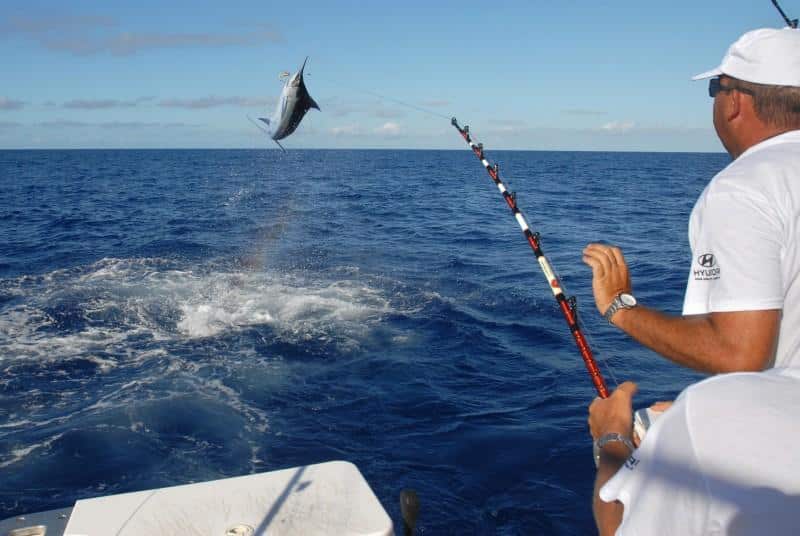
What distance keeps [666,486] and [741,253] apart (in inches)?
27.3

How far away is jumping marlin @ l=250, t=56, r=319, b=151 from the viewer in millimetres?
5781

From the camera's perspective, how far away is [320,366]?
7.14 m

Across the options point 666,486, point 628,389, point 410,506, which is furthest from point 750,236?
point 410,506

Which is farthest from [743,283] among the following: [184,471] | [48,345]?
[48,345]

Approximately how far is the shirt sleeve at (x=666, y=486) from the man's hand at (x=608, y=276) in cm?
87

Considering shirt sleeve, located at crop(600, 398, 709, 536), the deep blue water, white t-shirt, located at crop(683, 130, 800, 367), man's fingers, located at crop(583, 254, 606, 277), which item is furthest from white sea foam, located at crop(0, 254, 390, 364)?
shirt sleeve, located at crop(600, 398, 709, 536)

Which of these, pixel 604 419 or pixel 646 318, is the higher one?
pixel 646 318

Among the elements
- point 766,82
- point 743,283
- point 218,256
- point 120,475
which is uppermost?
point 766,82

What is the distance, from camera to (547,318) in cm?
893

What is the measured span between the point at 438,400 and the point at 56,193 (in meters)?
29.5

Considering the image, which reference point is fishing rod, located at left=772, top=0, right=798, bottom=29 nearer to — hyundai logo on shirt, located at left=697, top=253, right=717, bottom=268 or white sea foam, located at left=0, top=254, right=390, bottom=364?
hyundai logo on shirt, located at left=697, top=253, right=717, bottom=268

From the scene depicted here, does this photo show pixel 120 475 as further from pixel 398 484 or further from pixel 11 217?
pixel 11 217

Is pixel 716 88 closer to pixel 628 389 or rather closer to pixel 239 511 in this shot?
pixel 628 389

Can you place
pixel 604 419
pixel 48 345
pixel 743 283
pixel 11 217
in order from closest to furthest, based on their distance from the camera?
1. pixel 743 283
2. pixel 604 419
3. pixel 48 345
4. pixel 11 217
